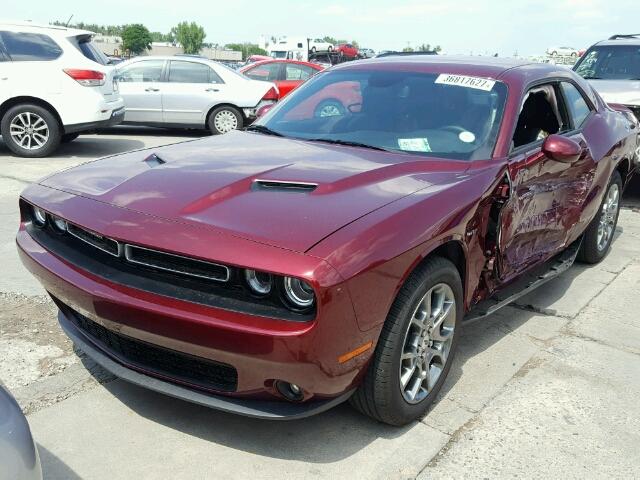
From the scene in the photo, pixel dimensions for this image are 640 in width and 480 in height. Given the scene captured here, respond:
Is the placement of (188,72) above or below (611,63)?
below

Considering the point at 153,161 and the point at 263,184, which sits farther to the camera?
the point at 153,161

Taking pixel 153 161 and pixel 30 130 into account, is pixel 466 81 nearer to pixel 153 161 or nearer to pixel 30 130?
pixel 153 161

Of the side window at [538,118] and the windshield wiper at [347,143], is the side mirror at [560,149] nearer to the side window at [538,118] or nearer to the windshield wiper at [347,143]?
the side window at [538,118]

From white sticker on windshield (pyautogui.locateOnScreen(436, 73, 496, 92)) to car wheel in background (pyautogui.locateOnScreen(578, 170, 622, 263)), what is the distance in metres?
1.89

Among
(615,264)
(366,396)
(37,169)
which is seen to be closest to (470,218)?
(366,396)

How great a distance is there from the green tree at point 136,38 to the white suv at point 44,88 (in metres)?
87.4

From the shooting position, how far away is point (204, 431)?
280cm

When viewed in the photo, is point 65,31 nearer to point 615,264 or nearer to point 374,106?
point 374,106

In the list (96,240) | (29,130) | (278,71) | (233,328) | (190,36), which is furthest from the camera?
(190,36)

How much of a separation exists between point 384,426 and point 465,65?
88.0 inches

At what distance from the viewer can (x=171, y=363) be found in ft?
8.50

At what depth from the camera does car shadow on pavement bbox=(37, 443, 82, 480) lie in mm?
2473

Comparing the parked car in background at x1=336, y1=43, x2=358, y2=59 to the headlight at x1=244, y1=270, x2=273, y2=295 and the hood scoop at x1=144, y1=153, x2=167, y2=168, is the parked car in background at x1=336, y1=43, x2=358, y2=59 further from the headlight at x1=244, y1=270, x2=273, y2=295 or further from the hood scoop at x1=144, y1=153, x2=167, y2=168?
the headlight at x1=244, y1=270, x2=273, y2=295

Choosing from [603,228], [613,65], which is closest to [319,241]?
[603,228]
